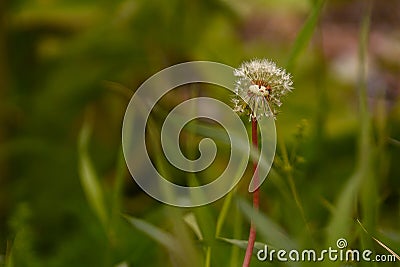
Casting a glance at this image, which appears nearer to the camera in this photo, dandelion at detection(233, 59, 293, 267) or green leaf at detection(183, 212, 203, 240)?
dandelion at detection(233, 59, 293, 267)

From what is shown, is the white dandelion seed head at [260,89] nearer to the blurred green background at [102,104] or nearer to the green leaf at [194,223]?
the green leaf at [194,223]

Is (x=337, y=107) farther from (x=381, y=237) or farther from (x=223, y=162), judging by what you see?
(x=381, y=237)

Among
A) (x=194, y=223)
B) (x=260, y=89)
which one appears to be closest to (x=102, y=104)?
(x=194, y=223)

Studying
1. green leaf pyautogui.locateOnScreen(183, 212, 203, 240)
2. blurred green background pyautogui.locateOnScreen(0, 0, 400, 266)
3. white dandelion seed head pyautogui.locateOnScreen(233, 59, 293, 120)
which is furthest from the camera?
blurred green background pyautogui.locateOnScreen(0, 0, 400, 266)

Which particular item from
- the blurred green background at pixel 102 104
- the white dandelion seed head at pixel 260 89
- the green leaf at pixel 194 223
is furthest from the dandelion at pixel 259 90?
the blurred green background at pixel 102 104

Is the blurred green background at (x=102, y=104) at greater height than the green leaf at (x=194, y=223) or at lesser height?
greater

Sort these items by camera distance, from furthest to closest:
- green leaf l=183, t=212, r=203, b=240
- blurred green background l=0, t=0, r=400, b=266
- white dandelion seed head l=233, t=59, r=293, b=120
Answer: blurred green background l=0, t=0, r=400, b=266 → green leaf l=183, t=212, r=203, b=240 → white dandelion seed head l=233, t=59, r=293, b=120

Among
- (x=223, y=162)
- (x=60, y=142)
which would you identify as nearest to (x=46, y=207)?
(x=60, y=142)

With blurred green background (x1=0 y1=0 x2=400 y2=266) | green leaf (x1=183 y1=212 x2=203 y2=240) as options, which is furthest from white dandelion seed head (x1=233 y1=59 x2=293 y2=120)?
blurred green background (x1=0 y1=0 x2=400 y2=266)

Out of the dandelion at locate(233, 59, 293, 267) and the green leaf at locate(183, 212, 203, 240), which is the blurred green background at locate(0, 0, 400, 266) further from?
the dandelion at locate(233, 59, 293, 267)
